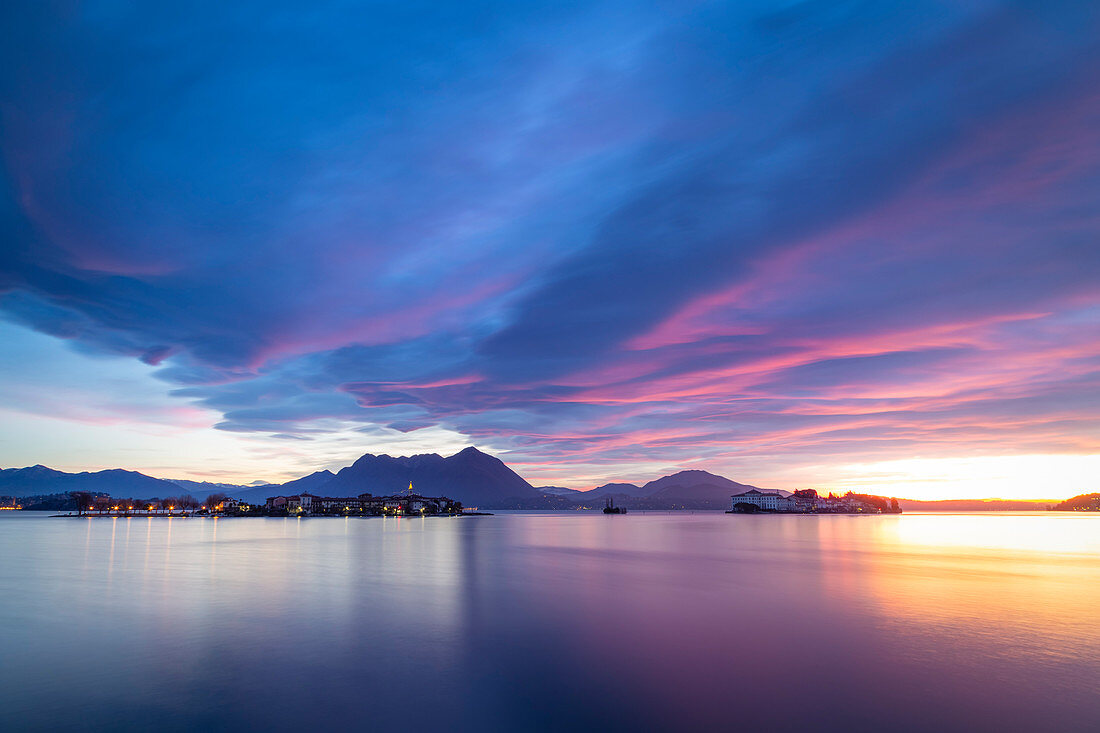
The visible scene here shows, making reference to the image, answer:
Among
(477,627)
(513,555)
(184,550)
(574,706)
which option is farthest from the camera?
(184,550)

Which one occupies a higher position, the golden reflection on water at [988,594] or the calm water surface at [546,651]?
the calm water surface at [546,651]

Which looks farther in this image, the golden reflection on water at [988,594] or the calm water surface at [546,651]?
the golden reflection on water at [988,594]

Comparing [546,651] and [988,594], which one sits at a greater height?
[546,651]

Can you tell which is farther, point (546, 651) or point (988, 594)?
point (988, 594)

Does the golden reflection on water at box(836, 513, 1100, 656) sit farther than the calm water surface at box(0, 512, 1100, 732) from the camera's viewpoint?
Yes

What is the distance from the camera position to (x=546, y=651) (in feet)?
68.4

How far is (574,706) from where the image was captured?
50.0 ft

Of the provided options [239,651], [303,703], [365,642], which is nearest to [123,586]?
[239,651]

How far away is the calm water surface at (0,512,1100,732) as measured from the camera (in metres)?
14.8

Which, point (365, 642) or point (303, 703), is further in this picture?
point (365, 642)

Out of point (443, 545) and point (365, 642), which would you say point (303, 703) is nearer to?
point (365, 642)

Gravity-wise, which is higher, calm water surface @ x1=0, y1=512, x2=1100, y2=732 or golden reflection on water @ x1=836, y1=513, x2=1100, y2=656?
calm water surface @ x1=0, y1=512, x2=1100, y2=732

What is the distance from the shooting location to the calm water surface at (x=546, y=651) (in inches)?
581

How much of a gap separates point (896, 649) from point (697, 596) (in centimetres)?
1254
